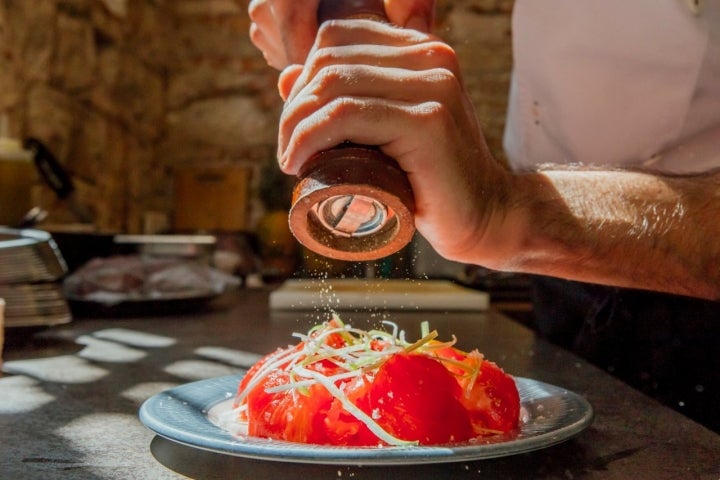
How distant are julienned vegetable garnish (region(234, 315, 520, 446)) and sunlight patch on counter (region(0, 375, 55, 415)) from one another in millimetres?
262

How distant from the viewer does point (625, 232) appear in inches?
38.2

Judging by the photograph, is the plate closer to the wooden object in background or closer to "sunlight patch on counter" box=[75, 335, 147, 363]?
"sunlight patch on counter" box=[75, 335, 147, 363]

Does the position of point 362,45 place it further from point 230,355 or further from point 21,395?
point 230,355

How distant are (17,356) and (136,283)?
62 centimetres

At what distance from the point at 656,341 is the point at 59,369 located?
944mm

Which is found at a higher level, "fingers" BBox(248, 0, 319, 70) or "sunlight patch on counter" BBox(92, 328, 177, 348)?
"fingers" BBox(248, 0, 319, 70)

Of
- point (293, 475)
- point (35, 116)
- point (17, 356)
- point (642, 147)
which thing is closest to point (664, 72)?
point (642, 147)

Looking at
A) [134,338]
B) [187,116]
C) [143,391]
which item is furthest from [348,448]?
[187,116]

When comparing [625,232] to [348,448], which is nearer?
[348,448]

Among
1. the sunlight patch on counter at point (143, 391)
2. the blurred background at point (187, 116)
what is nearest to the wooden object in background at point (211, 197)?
the blurred background at point (187, 116)

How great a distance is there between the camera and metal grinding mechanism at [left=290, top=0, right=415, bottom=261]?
598 mm

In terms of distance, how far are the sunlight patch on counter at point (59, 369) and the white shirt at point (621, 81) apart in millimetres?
774

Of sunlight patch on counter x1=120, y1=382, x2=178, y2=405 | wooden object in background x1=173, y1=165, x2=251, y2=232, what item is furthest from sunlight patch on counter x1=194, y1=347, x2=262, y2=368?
wooden object in background x1=173, y1=165, x2=251, y2=232

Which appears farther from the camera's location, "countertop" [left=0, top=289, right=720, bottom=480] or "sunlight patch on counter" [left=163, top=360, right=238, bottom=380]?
"sunlight patch on counter" [left=163, top=360, right=238, bottom=380]
